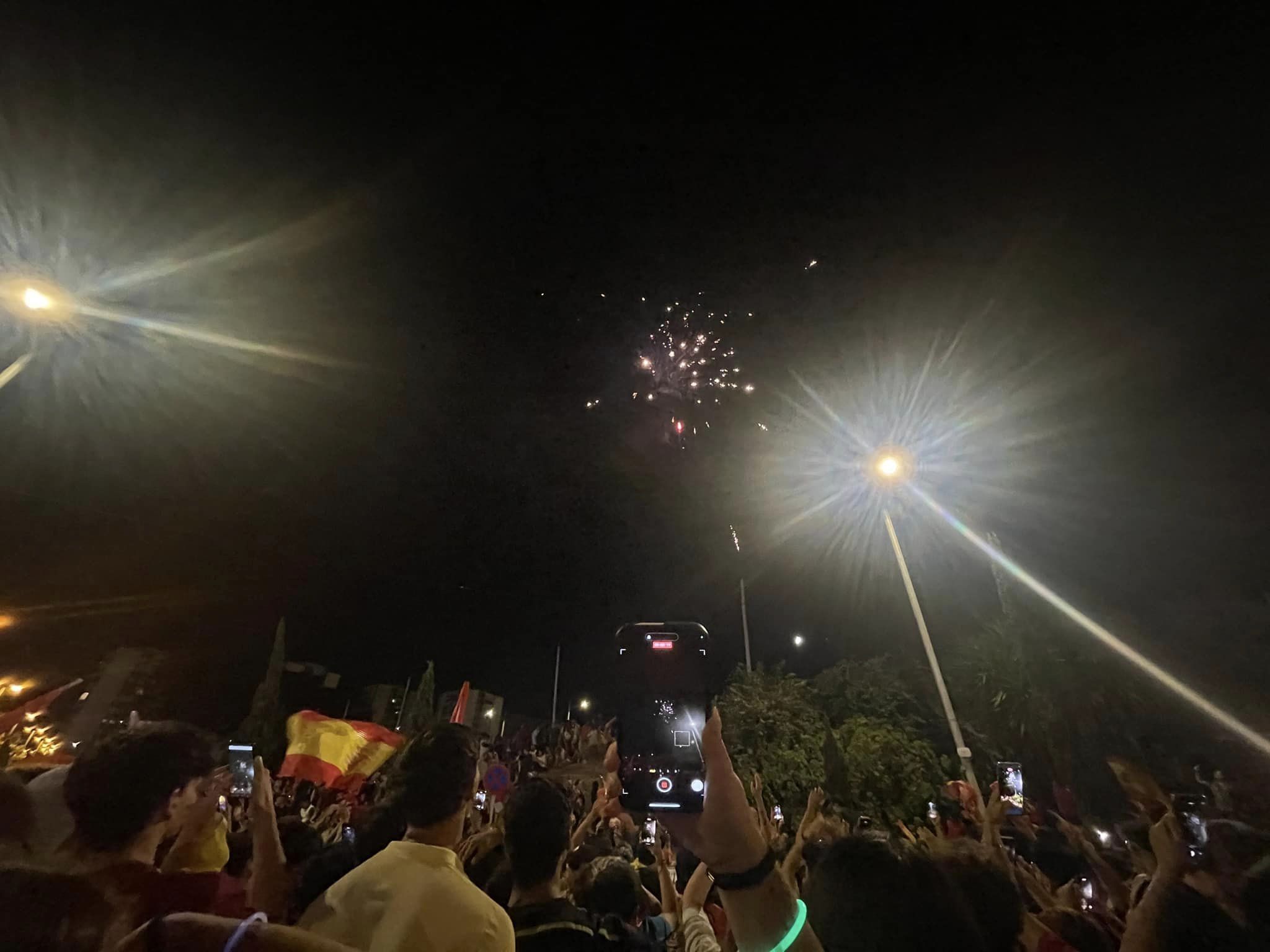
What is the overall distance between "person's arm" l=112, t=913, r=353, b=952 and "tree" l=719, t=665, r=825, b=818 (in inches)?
573

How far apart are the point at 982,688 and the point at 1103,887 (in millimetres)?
15074

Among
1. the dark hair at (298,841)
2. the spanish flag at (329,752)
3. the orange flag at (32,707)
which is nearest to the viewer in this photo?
the dark hair at (298,841)

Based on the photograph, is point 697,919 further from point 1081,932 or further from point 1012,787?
point 1012,787

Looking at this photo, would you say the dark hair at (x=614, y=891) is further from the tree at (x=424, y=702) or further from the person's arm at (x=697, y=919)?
the tree at (x=424, y=702)

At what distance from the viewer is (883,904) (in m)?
2.42

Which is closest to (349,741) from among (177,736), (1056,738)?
(177,736)

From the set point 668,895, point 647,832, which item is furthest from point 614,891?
point 647,832

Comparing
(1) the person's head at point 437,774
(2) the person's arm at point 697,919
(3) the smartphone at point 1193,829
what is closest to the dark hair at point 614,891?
(2) the person's arm at point 697,919

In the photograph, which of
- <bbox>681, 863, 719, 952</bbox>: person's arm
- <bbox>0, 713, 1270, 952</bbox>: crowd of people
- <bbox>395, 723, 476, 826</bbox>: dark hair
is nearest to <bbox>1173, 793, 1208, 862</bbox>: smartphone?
<bbox>0, 713, 1270, 952</bbox>: crowd of people

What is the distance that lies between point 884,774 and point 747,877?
15.0 metres

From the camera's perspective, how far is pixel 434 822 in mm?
3057

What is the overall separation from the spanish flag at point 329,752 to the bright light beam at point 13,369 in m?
7.05

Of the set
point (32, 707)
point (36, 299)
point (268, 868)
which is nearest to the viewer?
point (268, 868)

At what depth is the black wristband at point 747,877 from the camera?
6.81ft
